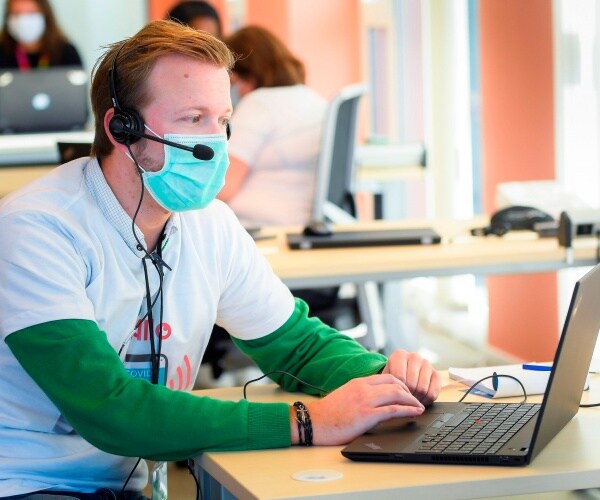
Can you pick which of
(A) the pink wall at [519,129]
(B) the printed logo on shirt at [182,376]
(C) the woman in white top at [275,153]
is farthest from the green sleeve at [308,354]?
(A) the pink wall at [519,129]

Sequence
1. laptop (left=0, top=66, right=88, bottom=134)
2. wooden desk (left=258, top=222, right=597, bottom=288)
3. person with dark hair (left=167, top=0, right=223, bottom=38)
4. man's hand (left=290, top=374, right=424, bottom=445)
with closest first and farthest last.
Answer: man's hand (left=290, top=374, right=424, bottom=445)
wooden desk (left=258, top=222, right=597, bottom=288)
person with dark hair (left=167, top=0, right=223, bottom=38)
laptop (left=0, top=66, right=88, bottom=134)

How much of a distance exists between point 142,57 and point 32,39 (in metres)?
5.76

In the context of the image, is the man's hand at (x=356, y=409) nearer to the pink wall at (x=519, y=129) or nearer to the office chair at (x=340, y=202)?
the office chair at (x=340, y=202)

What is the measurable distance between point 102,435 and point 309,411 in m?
0.28

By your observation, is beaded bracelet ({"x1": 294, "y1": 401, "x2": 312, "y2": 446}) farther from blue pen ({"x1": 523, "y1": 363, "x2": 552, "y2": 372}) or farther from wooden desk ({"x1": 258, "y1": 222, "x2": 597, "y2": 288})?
wooden desk ({"x1": 258, "y1": 222, "x2": 597, "y2": 288})

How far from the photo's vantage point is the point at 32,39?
7.08 meters

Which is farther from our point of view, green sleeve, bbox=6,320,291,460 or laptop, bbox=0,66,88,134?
laptop, bbox=0,66,88,134

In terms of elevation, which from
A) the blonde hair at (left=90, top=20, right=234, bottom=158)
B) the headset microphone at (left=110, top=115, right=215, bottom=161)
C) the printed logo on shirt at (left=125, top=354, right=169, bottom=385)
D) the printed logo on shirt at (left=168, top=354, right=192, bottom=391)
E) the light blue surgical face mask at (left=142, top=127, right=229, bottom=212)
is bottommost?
the printed logo on shirt at (left=168, top=354, right=192, bottom=391)

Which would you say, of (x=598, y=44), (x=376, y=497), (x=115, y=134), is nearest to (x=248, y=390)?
(x=115, y=134)

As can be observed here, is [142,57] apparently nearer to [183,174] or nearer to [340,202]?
[183,174]

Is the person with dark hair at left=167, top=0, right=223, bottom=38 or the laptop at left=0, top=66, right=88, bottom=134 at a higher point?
the person with dark hair at left=167, top=0, right=223, bottom=38

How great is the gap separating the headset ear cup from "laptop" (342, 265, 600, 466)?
1.91ft

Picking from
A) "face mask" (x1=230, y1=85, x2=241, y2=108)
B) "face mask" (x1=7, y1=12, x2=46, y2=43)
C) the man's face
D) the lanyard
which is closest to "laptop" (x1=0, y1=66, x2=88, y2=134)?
"face mask" (x1=230, y1=85, x2=241, y2=108)

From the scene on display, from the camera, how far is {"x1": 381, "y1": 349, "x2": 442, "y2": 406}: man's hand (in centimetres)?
157
